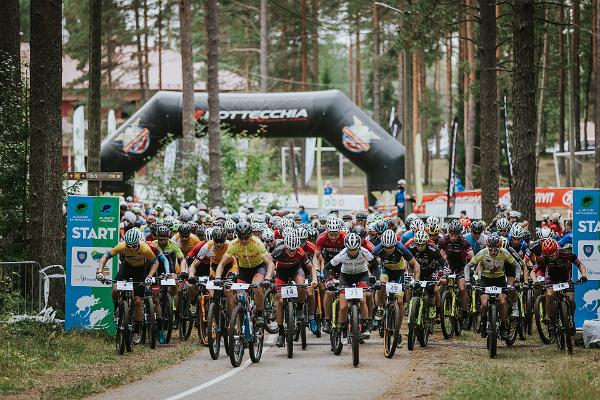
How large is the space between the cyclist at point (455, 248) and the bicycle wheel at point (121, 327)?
5.93 meters

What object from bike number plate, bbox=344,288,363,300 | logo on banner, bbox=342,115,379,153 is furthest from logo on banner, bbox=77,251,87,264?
logo on banner, bbox=342,115,379,153

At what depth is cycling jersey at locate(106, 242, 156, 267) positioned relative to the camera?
17.0m

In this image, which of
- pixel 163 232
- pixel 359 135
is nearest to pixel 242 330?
pixel 163 232

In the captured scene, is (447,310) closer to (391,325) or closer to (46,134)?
(391,325)

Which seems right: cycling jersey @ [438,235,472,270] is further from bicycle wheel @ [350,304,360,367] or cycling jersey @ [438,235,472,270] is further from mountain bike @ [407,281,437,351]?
bicycle wheel @ [350,304,360,367]

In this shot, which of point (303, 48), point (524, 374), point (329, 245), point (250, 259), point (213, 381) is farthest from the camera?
point (303, 48)

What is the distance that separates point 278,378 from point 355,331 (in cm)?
166

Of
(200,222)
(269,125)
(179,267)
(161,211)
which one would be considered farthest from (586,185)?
(179,267)

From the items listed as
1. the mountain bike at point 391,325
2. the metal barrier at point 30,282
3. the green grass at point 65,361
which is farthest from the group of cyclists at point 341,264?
the metal barrier at point 30,282

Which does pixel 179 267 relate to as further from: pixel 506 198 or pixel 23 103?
pixel 506 198

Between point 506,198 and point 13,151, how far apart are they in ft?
76.2

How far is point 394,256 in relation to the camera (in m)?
17.7

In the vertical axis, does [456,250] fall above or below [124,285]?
above

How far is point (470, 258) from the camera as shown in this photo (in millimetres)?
19172
